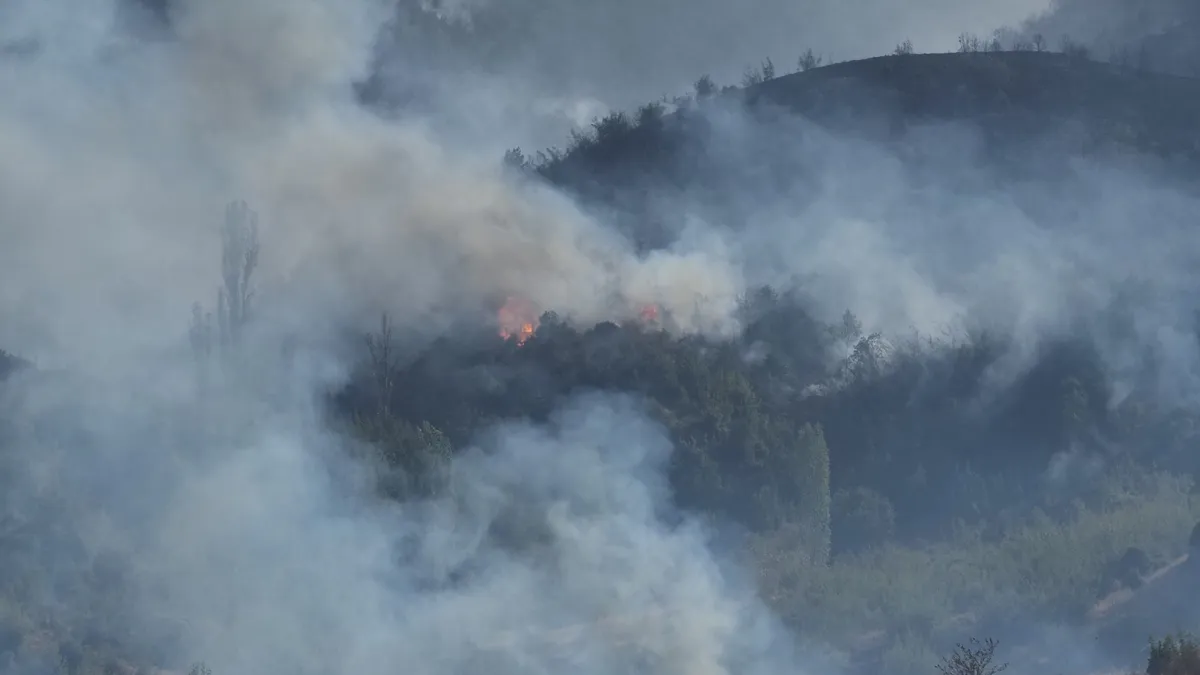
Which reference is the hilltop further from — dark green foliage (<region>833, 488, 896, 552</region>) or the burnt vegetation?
dark green foliage (<region>833, 488, 896, 552</region>)

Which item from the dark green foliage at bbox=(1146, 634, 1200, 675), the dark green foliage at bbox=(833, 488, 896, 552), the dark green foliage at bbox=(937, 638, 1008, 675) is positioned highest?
the dark green foliage at bbox=(833, 488, 896, 552)

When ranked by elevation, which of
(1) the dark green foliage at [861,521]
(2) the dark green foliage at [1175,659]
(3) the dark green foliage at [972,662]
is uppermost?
(1) the dark green foliage at [861,521]

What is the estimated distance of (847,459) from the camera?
8344 centimetres

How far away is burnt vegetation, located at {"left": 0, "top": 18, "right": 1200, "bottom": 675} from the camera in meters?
60.8

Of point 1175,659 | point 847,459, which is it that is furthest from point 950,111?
point 1175,659

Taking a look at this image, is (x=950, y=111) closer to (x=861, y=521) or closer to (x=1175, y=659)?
(x=861, y=521)

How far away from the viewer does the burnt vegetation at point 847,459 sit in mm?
60750

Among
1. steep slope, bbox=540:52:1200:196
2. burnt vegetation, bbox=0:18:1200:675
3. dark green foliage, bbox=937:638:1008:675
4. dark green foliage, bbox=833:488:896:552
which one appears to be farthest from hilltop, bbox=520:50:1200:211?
dark green foliage, bbox=937:638:1008:675

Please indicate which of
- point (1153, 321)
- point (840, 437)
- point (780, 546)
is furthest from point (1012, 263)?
point (780, 546)

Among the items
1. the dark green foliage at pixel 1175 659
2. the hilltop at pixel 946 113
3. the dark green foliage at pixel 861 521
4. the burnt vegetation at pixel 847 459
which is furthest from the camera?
the hilltop at pixel 946 113

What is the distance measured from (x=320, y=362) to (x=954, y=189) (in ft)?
201

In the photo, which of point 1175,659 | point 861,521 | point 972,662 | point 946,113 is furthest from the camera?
point 946,113

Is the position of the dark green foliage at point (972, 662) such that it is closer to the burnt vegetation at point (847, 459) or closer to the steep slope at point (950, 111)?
the burnt vegetation at point (847, 459)

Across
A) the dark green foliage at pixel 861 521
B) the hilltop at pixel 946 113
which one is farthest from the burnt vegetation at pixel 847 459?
the hilltop at pixel 946 113
